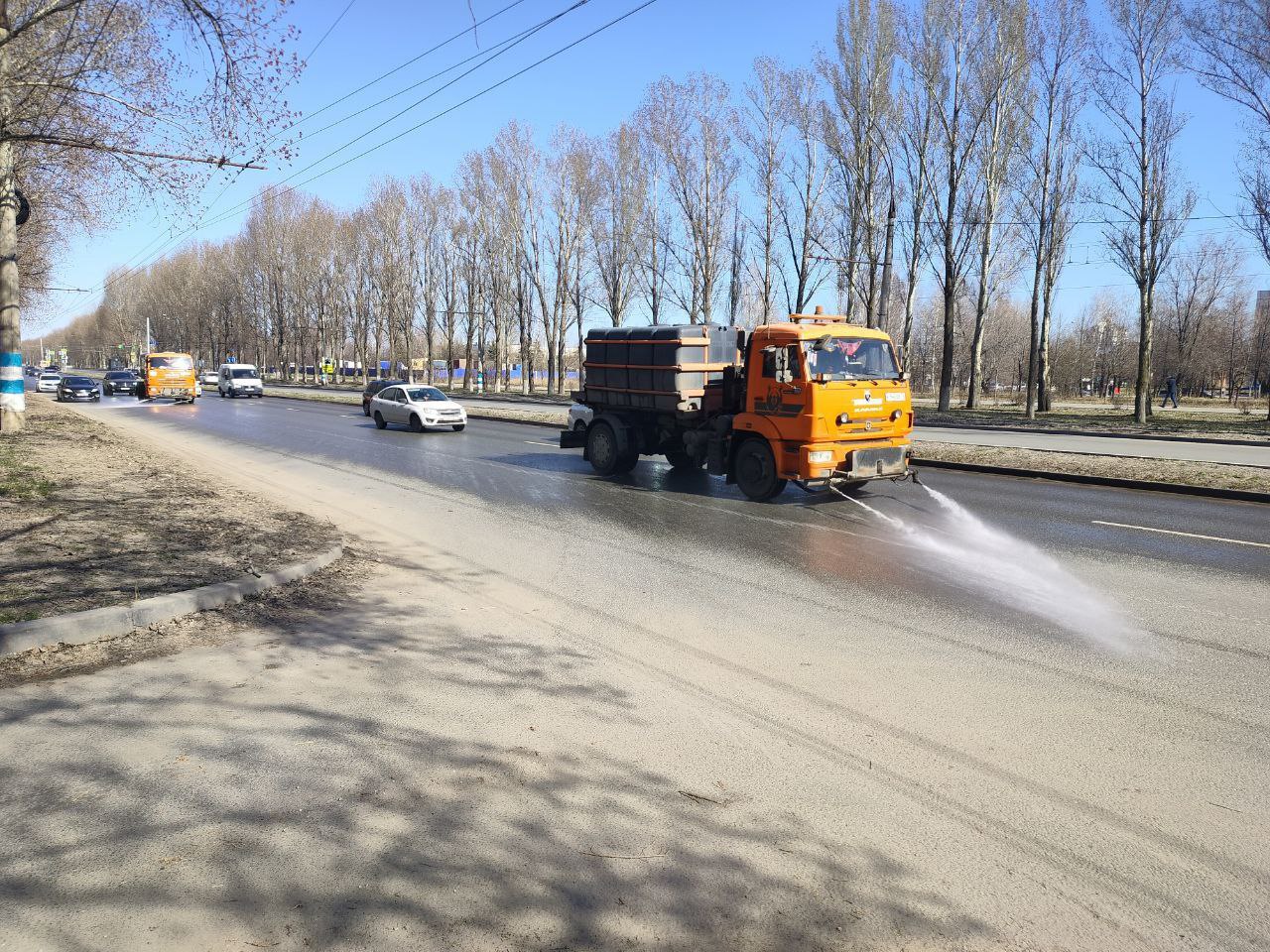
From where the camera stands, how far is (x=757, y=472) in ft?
39.0

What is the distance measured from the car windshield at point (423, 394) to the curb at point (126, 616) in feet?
62.3

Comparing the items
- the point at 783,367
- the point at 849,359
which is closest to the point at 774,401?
the point at 783,367

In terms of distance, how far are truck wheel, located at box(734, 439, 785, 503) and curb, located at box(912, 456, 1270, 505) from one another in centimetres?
588

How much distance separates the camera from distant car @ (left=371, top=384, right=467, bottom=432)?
80.8 feet

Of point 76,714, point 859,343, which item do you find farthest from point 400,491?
point 76,714

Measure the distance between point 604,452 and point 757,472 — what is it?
12.3 ft

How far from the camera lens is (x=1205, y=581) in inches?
284

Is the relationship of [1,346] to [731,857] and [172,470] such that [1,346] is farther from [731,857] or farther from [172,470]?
[731,857]

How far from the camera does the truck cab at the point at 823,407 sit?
11094 millimetres

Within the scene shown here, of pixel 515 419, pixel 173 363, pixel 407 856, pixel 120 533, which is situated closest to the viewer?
pixel 407 856

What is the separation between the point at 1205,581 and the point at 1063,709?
3.89 metres

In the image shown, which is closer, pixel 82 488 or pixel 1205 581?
pixel 1205 581

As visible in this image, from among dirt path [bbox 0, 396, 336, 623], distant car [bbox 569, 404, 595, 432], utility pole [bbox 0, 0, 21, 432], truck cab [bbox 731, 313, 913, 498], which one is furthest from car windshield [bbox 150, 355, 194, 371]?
truck cab [bbox 731, 313, 913, 498]

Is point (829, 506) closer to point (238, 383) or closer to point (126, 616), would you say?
point (126, 616)
